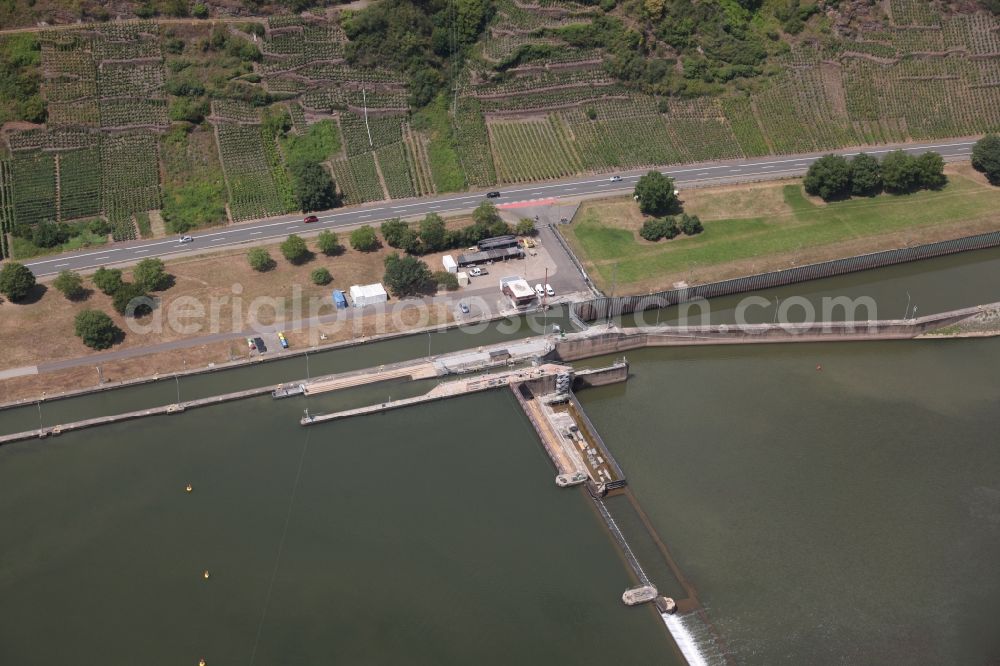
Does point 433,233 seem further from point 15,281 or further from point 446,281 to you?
point 15,281

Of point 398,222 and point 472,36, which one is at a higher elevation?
point 472,36

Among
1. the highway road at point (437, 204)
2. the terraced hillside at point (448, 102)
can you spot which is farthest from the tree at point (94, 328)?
the terraced hillside at point (448, 102)

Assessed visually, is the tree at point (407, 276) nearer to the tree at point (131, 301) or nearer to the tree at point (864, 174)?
the tree at point (131, 301)

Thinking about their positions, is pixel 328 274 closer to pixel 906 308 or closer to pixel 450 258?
pixel 450 258

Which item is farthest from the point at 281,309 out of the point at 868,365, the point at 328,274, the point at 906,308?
the point at 906,308

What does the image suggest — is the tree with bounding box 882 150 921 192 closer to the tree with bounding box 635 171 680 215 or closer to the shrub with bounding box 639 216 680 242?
the tree with bounding box 635 171 680 215

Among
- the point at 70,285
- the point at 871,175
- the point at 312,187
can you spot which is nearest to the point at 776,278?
the point at 871,175
